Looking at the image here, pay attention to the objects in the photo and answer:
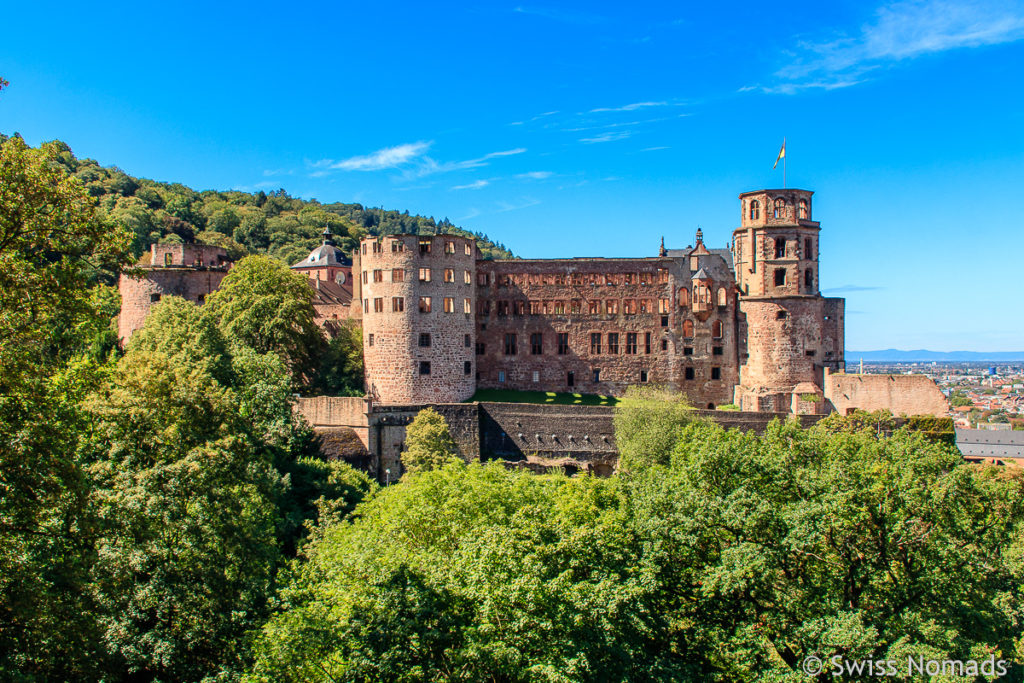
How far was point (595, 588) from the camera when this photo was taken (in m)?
20.3

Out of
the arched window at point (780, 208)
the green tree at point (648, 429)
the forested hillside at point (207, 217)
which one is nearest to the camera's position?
the green tree at point (648, 429)

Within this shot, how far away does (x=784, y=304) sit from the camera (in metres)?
52.3

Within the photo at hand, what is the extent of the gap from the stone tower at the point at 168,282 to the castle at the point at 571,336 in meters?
0.10

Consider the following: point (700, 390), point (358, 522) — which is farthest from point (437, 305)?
point (358, 522)

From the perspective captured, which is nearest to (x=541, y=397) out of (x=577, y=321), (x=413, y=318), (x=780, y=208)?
(x=577, y=321)

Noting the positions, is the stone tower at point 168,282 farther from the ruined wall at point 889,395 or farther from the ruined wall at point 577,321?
the ruined wall at point 889,395

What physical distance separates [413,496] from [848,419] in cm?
2974

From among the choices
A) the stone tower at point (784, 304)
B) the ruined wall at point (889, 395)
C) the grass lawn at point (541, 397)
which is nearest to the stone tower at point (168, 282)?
the grass lawn at point (541, 397)

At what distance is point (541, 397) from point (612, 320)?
828 cm

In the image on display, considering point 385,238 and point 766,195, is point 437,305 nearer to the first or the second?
point 385,238

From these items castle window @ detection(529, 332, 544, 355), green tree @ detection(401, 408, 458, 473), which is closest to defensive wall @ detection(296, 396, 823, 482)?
green tree @ detection(401, 408, 458, 473)

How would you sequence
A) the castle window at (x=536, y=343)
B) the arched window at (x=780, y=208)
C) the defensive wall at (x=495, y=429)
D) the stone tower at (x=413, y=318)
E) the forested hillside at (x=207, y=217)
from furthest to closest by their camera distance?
1. the forested hillside at (x=207, y=217)
2. the castle window at (x=536, y=343)
3. the arched window at (x=780, y=208)
4. the stone tower at (x=413, y=318)
5. the defensive wall at (x=495, y=429)

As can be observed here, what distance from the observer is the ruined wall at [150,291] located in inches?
2105

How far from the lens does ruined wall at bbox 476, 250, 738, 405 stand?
2288 inches
